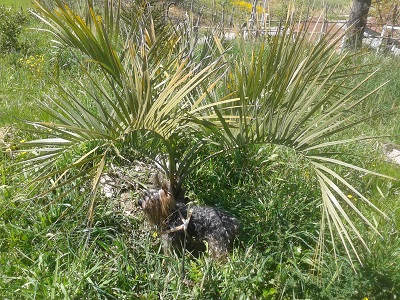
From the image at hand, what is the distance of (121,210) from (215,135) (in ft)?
3.39

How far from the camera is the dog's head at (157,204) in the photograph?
2758mm

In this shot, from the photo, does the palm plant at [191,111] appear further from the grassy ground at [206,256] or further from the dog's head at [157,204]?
the grassy ground at [206,256]

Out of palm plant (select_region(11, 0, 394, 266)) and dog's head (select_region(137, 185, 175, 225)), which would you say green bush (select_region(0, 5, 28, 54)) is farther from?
dog's head (select_region(137, 185, 175, 225))

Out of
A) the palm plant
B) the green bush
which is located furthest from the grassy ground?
the green bush

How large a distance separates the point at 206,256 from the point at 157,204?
0.55 meters

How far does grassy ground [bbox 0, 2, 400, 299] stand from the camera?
2.64m

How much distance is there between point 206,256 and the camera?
3.00 meters

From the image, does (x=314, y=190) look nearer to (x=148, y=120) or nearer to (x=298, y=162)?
(x=298, y=162)

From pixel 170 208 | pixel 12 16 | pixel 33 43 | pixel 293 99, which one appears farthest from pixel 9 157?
pixel 12 16

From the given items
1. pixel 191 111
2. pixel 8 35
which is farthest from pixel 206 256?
pixel 8 35

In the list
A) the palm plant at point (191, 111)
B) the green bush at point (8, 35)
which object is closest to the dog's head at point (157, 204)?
the palm plant at point (191, 111)

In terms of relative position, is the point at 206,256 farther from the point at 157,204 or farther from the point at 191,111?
the point at 191,111

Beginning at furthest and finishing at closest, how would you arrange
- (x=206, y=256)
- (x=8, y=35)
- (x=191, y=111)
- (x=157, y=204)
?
1. (x=8, y=35)
2. (x=206, y=256)
3. (x=157, y=204)
4. (x=191, y=111)

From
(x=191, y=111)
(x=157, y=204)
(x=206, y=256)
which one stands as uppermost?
(x=191, y=111)
